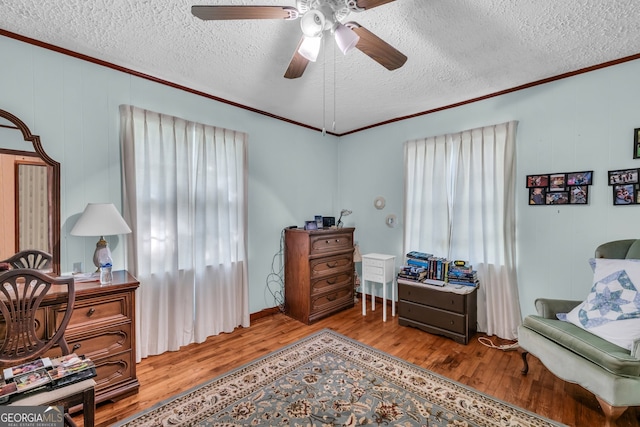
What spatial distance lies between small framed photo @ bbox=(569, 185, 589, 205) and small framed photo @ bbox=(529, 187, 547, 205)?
0.20 metres

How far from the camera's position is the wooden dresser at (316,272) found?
3406 millimetres

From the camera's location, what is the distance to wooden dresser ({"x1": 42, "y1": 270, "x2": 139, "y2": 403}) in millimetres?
1861

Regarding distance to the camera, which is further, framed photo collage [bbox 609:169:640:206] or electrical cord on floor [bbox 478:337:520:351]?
electrical cord on floor [bbox 478:337:520:351]

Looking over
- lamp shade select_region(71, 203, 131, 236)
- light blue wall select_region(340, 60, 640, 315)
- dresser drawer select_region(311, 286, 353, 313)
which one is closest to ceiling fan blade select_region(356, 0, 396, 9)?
lamp shade select_region(71, 203, 131, 236)

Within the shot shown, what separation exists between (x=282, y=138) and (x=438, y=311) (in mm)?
2854

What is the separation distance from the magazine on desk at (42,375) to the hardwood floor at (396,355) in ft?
1.76

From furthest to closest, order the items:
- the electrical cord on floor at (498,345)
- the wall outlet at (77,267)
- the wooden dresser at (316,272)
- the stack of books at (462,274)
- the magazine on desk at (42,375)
→ the wooden dresser at (316,272) < the stack of books at (462,274) < the electrical cord on floor at (498,345) < the wall outlet at (77,267) < the magazine on desk at (42,375)

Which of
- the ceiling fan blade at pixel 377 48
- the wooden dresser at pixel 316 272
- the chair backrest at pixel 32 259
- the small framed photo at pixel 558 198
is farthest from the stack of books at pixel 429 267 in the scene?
the chair backrest at pixel 32 259

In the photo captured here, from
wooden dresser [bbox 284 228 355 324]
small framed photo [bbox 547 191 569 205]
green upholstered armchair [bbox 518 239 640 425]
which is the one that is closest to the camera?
green upholstered armchair [bbox 518 239 640 425]

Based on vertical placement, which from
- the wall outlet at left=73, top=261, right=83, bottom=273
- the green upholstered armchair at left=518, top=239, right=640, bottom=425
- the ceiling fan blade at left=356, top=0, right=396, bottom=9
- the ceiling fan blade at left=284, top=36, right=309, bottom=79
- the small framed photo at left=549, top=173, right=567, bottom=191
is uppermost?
the ceiling fan blade at left=356, top=0, right=396, bottom=9

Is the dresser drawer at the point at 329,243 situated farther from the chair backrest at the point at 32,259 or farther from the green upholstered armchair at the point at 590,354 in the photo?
the chair backrest at the point at 32,259

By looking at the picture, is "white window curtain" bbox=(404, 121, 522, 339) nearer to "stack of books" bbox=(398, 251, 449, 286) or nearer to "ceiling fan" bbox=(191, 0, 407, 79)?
"stack of books" bbox=(398, 251, 449, 286)

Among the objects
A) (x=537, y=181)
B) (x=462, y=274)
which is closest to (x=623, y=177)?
(x=537, y=181)

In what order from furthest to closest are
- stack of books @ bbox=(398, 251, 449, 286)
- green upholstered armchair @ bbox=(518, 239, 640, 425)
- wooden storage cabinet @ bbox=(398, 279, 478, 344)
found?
stack of books @ bbox=(398, 251, 449, 286) < wooden storage cabinet @ bbox=(398, 279, 478, 344) < green upholstered armchair @ bbox=(518, 239, 640, 425)
